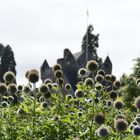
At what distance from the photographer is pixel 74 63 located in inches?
2485

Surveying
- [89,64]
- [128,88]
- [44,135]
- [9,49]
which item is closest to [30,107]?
[44,135]

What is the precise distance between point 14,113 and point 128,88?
27464 millimetres

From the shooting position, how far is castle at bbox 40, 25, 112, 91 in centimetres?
6059

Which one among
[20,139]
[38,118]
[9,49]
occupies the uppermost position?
[9,49]

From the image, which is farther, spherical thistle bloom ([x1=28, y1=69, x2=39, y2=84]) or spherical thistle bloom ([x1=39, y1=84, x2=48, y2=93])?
spherical thistle bloom ([x1=39, y1=84, x2=48, y2=93])

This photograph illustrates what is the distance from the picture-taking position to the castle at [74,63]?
6059 cm

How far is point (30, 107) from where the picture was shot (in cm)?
641

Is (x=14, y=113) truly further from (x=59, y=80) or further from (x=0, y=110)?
(x=59, y=80)

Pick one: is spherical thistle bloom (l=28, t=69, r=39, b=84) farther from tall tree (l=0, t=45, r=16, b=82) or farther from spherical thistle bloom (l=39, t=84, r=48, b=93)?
tall tree (l=0, t=45, r=16, b=82)

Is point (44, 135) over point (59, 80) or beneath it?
beneath

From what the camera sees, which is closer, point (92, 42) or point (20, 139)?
point (20, 139)

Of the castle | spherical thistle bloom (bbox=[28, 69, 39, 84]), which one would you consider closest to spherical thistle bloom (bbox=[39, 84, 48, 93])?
spherical thistle bloom (bbox=[28, 69, 39, 84])

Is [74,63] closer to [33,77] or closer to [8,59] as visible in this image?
[8,59]

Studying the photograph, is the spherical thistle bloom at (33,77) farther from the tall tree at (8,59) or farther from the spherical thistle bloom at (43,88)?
the tall tree at (8,59)
